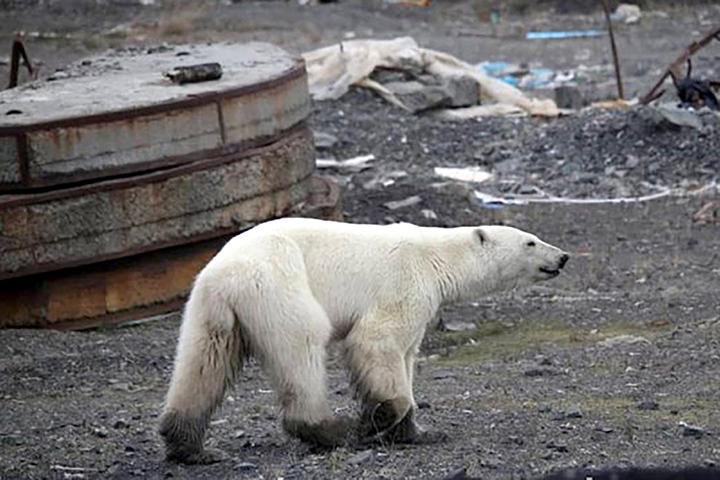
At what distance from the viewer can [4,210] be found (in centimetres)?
1078

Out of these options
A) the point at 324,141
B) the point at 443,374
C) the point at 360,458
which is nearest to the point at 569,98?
the point at 324,141

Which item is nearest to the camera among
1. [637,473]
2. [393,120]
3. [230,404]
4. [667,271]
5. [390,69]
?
[637,473]

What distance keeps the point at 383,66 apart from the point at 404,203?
5.80 meters

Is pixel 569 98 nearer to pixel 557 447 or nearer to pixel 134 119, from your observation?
pixel 134 119

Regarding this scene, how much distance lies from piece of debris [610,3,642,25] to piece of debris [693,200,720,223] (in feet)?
49.6

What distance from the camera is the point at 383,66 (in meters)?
20.7

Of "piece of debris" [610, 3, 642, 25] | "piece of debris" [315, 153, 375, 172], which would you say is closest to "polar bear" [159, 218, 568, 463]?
"piece of debris" [315, 153, 375, 172]

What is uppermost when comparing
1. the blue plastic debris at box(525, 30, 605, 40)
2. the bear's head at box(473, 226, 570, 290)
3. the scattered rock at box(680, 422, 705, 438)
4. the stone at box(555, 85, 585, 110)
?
the bear's head at box(473, 226, 570, 290)

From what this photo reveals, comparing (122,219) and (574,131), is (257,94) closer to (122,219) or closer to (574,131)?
(122,219)

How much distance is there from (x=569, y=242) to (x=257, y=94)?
11.7 feet

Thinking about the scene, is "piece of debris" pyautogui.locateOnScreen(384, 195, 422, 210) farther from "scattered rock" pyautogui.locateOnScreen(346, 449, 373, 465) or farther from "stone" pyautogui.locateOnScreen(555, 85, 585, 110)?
"scattered rock" pyautogui.locateOnScreen(346, 449, 373, 465)

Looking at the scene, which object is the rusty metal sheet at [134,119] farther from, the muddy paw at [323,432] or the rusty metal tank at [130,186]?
the muddy paw at [323,432]

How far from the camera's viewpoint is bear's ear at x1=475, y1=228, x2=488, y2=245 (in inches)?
320

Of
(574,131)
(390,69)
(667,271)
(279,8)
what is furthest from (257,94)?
(279,8)
